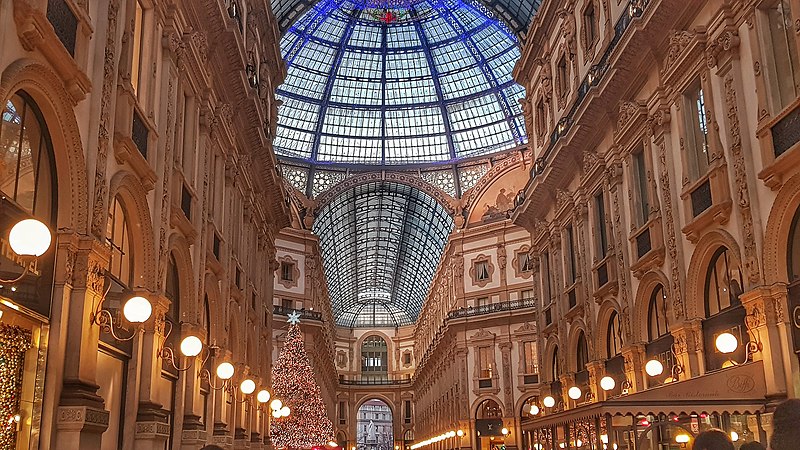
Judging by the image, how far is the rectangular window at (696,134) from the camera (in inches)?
728

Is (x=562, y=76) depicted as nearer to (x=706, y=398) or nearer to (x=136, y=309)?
(x=706, y=398)

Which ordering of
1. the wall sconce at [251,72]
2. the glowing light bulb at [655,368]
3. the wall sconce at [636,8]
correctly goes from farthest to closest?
the wall sconce at [251,72] < the wall sconce at [636,8] < the glowing light bulb at [655,368]

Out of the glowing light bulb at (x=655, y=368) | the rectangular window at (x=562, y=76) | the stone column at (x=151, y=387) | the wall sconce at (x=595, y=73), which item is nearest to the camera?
the stone column at (x=151, y=387)

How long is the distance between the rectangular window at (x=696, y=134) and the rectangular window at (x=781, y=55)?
3346 mm

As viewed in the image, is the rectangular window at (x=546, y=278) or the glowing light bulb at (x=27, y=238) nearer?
the glowing light bulb at (x=27, y=238)

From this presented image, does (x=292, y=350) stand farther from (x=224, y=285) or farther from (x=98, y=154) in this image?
(x=98, y=154)

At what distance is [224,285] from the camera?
2306 centimetres

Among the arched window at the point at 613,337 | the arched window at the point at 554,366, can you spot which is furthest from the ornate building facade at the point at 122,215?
the arched window at the point at 554,366

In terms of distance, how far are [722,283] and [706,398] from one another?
379 centimetres

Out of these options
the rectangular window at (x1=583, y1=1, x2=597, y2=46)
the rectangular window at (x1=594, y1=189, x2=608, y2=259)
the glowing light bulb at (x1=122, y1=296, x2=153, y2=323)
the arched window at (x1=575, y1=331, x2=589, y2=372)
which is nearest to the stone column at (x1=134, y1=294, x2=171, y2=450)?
the glowing light bulb at (x1=122, y1=296, x2=153, y2=323)

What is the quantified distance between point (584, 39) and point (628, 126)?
5.45 m

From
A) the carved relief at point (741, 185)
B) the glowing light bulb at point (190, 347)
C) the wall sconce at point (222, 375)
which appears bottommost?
the glowing light bulb at point (190, 347)

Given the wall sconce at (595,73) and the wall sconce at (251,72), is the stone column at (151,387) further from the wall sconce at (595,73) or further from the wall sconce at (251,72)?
the wall sconce at (595,73)

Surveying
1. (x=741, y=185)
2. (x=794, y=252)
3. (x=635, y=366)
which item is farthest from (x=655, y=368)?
(x=794, y=252)
